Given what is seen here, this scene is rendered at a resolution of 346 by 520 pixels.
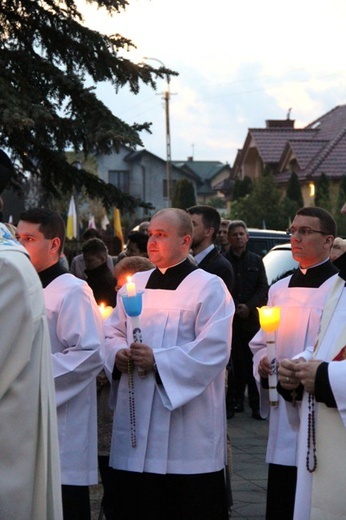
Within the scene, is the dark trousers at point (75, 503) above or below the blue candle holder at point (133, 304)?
below

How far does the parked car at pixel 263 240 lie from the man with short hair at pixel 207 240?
22.7 feet

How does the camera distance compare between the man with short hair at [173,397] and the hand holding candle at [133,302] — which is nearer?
the hand holding candle at [133,302]

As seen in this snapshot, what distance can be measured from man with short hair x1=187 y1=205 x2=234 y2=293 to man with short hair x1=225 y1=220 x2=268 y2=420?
2.61 meters

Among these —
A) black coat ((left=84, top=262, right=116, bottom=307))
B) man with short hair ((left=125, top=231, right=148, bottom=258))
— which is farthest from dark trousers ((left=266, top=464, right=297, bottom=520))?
man with short hair ((left=125, top=231, right=148, bottom=258))

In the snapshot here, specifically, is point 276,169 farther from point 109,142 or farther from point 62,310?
point 62,310

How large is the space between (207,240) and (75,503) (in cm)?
363

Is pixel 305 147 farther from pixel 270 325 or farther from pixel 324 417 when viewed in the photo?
pixel 324 417

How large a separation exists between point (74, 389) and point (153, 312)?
64 cm

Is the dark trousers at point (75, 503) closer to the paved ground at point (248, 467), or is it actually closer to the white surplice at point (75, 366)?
the white surplice at point (75, 366)

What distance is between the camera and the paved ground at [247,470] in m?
7.85

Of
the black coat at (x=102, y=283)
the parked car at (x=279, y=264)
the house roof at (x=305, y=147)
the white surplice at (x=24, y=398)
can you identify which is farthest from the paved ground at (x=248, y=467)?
the house roof at (x=305, y=147)

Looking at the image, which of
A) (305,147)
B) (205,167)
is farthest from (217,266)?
(205,167)

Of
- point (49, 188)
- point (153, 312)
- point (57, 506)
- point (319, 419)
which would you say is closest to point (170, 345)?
point (153, 312)

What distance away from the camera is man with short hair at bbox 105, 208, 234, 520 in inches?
243
